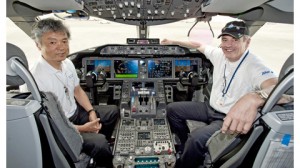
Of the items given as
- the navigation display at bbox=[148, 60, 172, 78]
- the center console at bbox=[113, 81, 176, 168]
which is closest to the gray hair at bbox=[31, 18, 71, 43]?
the center console at bbox=[113, 81, 176, 168]

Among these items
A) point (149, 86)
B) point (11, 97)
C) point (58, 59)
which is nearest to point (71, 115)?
point (58, 59)

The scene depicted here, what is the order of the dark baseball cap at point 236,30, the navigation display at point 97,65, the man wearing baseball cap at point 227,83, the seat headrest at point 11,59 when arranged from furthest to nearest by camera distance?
the navigation display at point 97,65 < the dark baseball cap at point 236,30 < the man wearing baseball cap at point 227,83 < the seat headrest at point 11,59

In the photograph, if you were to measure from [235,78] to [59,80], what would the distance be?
1.35m

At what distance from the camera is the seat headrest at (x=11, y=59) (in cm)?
105

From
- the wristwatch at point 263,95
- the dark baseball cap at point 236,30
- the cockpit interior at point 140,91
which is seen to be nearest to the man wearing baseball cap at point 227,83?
the dark baseball cap at point 236,30

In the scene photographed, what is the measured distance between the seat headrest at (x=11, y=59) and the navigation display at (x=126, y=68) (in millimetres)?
2058

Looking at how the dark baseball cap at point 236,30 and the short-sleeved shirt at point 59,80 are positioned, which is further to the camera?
the dark baseball cap at point 236,30

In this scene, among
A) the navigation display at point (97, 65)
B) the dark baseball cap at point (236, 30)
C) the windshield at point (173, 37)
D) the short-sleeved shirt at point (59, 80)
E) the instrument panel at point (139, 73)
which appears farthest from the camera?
the windshield at point (173, 37)

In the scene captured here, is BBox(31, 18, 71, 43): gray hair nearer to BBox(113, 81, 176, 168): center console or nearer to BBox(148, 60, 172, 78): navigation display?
BBox(113, 81, 176, 168): center console

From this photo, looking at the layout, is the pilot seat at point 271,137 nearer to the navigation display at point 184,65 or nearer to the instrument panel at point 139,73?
the instrument panel at point 139,73

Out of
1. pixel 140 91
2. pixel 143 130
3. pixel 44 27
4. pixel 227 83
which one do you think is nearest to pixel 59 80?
pixel 44 27

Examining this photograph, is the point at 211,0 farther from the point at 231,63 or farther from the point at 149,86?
the point at 149,86

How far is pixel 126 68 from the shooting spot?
10.5ft

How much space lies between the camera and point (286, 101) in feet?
3.92
